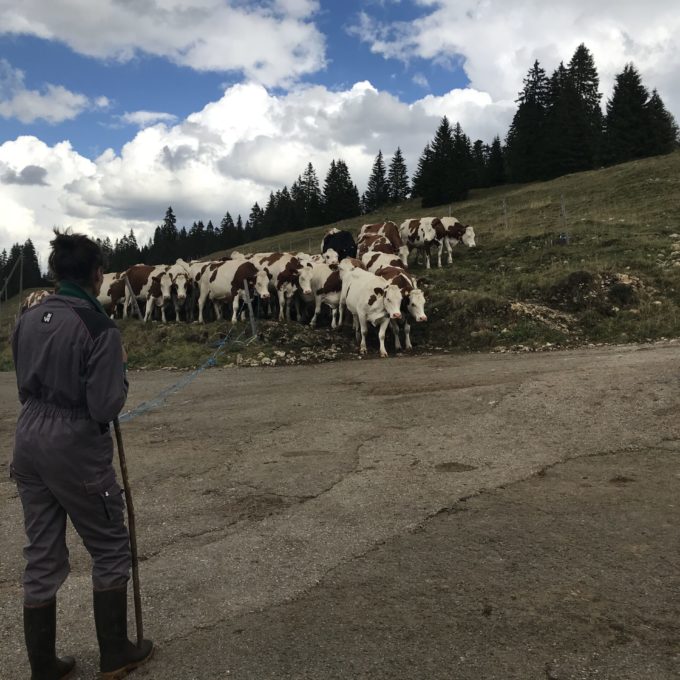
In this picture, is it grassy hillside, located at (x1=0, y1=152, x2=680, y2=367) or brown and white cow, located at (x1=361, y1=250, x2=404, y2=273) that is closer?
grassy hillside, located at (x1=0, y1=152, x2=680, y2=367)

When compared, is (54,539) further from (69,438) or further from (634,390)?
(634,390)

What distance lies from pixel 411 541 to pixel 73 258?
3.04m

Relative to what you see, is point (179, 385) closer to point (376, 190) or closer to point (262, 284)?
point (262, 284)

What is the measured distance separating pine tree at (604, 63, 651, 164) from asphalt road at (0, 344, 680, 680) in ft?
188

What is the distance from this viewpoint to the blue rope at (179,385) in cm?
1000

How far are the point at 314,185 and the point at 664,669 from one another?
4273 inches

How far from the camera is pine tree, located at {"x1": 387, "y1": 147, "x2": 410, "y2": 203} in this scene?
97750 mm

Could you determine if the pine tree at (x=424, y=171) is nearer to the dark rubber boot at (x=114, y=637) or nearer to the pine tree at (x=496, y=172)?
the pine tree at (x=496, y=172)

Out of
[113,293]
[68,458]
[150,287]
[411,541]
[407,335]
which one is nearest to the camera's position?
[68,458]

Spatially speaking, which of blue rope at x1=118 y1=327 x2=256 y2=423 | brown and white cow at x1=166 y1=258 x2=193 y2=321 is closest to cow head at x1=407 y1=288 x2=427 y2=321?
blue rope at x1=118 y1=327 x2=256 y2=423

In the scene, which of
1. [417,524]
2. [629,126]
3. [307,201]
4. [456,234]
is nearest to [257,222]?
[307,201]

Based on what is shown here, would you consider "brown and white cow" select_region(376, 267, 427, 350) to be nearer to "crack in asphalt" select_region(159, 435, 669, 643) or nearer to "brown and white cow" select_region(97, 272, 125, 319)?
"crack in asphalt" select_region(159, 435, 669, 643)

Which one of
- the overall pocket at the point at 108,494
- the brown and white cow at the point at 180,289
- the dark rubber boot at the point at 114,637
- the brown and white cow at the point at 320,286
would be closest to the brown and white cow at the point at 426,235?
the brown and white cow at the point at 320,286

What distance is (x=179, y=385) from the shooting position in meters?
12.7
